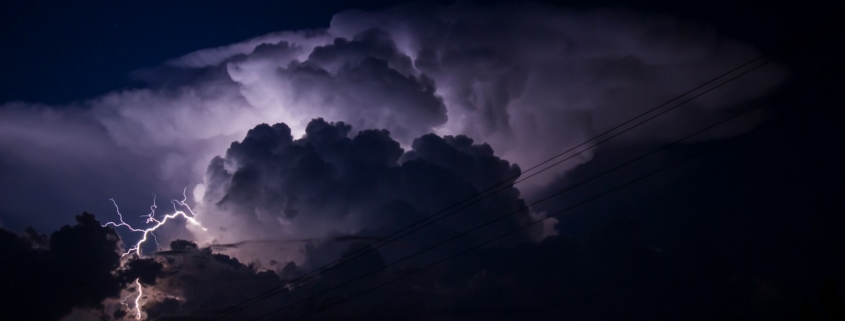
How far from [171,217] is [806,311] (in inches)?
2096

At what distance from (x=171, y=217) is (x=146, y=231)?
2.70 m

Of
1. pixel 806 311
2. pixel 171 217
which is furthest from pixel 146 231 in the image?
pixel 806 311

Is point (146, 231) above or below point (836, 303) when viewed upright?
above

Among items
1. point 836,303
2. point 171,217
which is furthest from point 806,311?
point 171,217

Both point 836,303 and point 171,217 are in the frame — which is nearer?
point 836,303

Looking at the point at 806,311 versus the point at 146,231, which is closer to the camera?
the point at 806,311

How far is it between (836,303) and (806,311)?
167cm

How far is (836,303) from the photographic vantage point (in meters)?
32.4

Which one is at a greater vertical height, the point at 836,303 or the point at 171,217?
the point at 171,217

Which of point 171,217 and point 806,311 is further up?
point 171,217

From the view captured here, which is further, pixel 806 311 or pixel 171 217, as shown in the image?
pixel 171 217

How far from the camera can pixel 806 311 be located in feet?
108

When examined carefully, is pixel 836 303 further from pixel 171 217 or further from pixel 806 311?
pixel 171 217

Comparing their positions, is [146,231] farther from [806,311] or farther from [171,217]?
[806,311]
